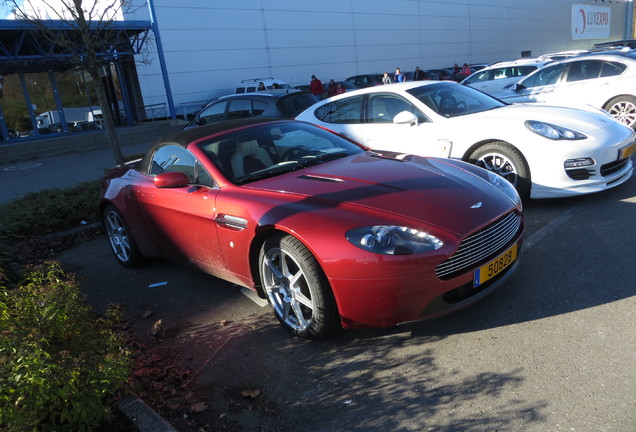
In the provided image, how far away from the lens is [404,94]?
243 inches

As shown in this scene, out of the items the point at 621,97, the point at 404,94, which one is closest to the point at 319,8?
the point at 621,97

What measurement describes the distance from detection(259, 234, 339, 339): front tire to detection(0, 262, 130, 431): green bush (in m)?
1.07

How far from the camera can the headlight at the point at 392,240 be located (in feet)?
9.36

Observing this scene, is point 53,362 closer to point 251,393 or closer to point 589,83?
point 251,393

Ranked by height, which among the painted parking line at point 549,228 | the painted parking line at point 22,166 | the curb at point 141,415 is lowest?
the painted parking line at point 549,228

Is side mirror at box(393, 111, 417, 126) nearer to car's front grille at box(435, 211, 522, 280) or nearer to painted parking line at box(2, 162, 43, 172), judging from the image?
car's front grille at box(435, 211, 522, 280)

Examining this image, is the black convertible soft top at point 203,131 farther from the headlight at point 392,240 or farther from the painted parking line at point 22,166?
the painted parking line at point 22,166

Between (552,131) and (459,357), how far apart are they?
331 centimetres

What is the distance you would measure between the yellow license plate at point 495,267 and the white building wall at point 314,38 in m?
22.3

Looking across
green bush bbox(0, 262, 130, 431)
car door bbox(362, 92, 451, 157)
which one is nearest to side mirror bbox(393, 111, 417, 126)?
car door bbox(362, 92, 451, 157)

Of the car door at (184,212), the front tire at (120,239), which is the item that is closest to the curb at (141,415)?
the car door at (184,212)

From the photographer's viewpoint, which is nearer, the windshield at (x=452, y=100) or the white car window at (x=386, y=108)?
the windshield at (x=452, y=100)

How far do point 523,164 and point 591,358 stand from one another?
2943mm

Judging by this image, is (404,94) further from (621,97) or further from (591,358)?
(621,97)
